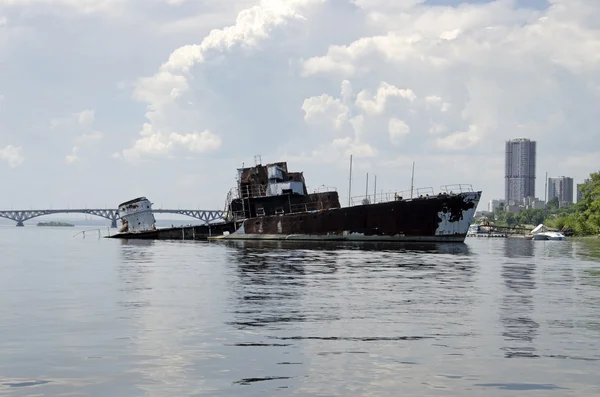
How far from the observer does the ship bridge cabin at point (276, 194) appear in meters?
88.2

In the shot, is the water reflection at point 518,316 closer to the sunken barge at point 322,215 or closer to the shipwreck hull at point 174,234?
the sunken barge at point 322,215

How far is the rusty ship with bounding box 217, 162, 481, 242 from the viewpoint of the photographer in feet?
268

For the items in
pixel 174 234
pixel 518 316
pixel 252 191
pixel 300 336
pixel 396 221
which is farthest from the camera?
pixel 174 234

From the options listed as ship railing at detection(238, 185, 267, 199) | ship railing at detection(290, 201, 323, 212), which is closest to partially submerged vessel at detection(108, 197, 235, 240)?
ship railing at detection(238, 185, 267, 199)

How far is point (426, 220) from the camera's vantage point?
82000 millimetres

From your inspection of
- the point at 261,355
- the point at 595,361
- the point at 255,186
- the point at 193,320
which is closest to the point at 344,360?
the point at 261,355

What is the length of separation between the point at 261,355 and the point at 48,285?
815 inches

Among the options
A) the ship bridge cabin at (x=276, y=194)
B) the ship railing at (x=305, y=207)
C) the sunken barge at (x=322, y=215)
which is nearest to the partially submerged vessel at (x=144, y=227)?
the sunken barge at (x=322, y=215)

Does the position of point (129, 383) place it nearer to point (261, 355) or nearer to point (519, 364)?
point (261, 355)

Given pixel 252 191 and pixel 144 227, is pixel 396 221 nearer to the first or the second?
pixel 252 191

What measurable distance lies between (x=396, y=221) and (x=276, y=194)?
1465 centimetres

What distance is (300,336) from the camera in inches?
767

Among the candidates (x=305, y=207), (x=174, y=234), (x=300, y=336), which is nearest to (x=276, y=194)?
(x=305, y=207)

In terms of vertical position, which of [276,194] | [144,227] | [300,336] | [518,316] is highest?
[276,194]
